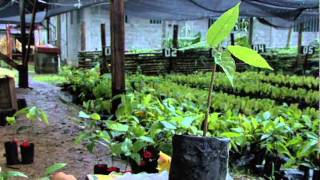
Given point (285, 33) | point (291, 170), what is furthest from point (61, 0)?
point (285, 33)

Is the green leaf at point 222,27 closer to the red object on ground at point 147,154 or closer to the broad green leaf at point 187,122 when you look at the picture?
the broad green leaf at point 187,122

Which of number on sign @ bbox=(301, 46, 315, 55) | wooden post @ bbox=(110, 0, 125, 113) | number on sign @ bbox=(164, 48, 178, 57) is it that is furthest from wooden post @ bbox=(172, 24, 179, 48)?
wooden post @ bbox=(110, 0, 125, 113)

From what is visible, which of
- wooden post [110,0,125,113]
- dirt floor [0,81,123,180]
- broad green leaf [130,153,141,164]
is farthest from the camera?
wooden post [110,0,125,113]

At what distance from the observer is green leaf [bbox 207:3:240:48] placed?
4.02 ft

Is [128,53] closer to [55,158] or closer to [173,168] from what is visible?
[55,158]

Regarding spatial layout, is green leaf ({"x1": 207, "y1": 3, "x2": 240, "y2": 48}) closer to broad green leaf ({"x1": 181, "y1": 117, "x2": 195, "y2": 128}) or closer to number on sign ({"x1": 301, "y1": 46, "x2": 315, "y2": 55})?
broad green leaf ({"x1": 181, "y1": 117, "x2": 195, "y2": 128})

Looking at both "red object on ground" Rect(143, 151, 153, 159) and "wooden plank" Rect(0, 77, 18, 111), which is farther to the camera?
"wooden plank" Rect(0, 77, 18, 111)

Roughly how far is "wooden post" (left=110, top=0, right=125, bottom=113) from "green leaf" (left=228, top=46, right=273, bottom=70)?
10.1 feet

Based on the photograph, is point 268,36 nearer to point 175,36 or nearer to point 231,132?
point 175,36

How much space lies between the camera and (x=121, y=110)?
279 centimetres

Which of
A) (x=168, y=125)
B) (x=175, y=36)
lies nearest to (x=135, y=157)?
(x=168, y=125)

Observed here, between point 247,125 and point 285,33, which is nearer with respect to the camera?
point 247,125

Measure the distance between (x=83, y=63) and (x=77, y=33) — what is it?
335cm

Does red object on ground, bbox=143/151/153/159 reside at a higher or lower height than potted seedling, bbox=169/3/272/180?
lower
